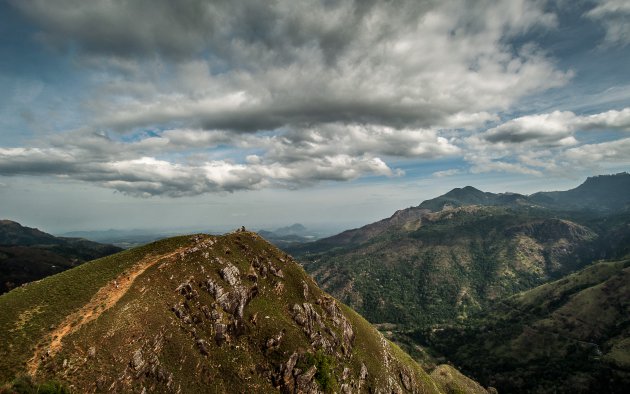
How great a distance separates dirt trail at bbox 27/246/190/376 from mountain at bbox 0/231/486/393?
0.98 feet

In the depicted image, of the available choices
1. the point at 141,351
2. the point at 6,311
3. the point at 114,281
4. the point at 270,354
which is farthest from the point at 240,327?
the point at 6,311

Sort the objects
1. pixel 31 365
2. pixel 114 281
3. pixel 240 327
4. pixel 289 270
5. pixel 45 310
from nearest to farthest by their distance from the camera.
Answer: pixel 31 365 < pixel 45 310 < pixel 114 281 < pixel 240 327 < pixel 289 270

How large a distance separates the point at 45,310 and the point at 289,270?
94114 mm

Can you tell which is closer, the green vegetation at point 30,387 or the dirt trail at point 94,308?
the green vegetation at point 30,387

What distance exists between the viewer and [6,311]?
8894cm

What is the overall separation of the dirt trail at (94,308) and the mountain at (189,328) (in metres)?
0.30

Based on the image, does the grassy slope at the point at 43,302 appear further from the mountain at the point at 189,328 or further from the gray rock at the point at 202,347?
the gray rock at the point at 202,347

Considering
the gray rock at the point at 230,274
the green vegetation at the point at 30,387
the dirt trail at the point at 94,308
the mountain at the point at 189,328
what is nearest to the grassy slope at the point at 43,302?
the mountain at the point at 189,328

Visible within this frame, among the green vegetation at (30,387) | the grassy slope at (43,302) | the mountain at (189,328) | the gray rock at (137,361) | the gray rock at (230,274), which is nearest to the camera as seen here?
the green vegetation at (30,387)

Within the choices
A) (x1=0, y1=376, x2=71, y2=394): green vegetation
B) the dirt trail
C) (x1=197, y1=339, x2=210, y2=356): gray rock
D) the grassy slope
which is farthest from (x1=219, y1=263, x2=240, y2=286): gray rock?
(x1=0, y1=376, x2=71, y2=394): green vegetation

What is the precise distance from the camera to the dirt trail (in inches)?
3105

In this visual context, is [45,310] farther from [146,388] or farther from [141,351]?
[146,388]

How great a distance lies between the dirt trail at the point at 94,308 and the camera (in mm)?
78875

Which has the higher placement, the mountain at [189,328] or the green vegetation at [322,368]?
the mountain at [189,328]
